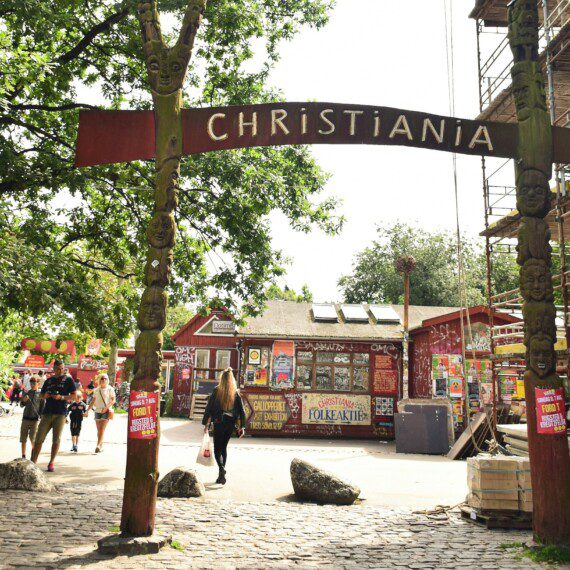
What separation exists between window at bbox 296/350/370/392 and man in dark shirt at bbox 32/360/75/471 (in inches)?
482

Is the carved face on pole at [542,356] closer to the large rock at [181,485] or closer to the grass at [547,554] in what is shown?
the grass at [547,554]

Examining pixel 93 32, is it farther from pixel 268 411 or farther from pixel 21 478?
pixel 268 411

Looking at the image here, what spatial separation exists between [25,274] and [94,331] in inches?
120

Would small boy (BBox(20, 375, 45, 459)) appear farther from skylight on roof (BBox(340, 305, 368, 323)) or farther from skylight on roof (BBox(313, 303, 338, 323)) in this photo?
skylight on roof (BBox(340, 305, 368, 323))

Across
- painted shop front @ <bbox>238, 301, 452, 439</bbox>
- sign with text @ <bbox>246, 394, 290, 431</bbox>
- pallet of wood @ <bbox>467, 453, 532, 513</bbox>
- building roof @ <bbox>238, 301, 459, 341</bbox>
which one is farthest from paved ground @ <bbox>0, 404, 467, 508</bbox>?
building roof @ <bbox>238, 301, 459, 341</bbox>

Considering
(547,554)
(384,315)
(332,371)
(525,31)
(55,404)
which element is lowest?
(547,554)

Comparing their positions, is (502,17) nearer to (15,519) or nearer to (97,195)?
(97,195)

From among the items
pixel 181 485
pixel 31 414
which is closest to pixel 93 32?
pixel 31 414

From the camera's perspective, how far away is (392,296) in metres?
48.9

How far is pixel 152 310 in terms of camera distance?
6.15 meters

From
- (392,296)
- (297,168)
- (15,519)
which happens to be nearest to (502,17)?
(297,168)

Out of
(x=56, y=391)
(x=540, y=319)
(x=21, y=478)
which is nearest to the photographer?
(x=540, y=319)

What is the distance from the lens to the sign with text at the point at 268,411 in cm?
2158

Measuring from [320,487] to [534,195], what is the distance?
5.27m
